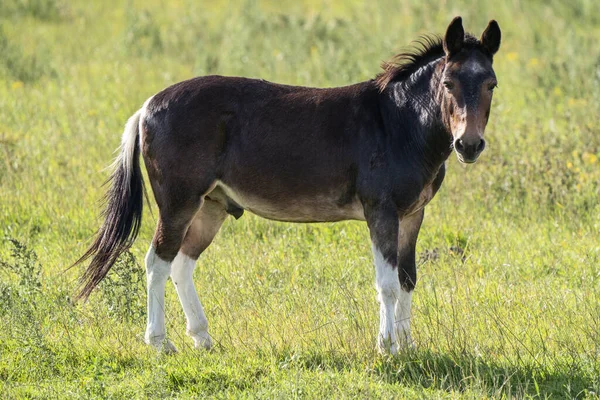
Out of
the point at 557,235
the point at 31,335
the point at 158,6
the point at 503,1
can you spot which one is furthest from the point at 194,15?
the point at 31,335

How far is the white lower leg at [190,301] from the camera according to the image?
6.49 m

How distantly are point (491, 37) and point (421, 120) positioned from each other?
688mm

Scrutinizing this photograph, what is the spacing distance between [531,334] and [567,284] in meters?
Result: 1.26

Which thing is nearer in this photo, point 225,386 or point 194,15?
point 225,386

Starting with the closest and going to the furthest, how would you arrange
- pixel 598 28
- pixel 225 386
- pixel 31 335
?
pixel 225 386, pixel 31 335, pixel 598 28

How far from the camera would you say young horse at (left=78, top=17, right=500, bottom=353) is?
20.1ft

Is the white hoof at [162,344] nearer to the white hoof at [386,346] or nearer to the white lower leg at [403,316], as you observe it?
the white hoof at [386,346]

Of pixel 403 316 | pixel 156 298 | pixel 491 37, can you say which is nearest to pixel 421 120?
pixel 491 37

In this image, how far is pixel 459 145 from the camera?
5.64 meters

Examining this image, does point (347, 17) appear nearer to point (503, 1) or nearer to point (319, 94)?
point (503, 1)

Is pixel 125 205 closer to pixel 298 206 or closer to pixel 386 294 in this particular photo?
pixel 298 206

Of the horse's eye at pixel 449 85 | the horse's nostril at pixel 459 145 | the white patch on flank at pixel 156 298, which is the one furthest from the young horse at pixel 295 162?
the horse's nostril at pixel 459 145

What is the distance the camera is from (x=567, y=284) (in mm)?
7391

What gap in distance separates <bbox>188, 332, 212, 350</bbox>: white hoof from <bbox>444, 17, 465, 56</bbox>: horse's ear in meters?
2.41
